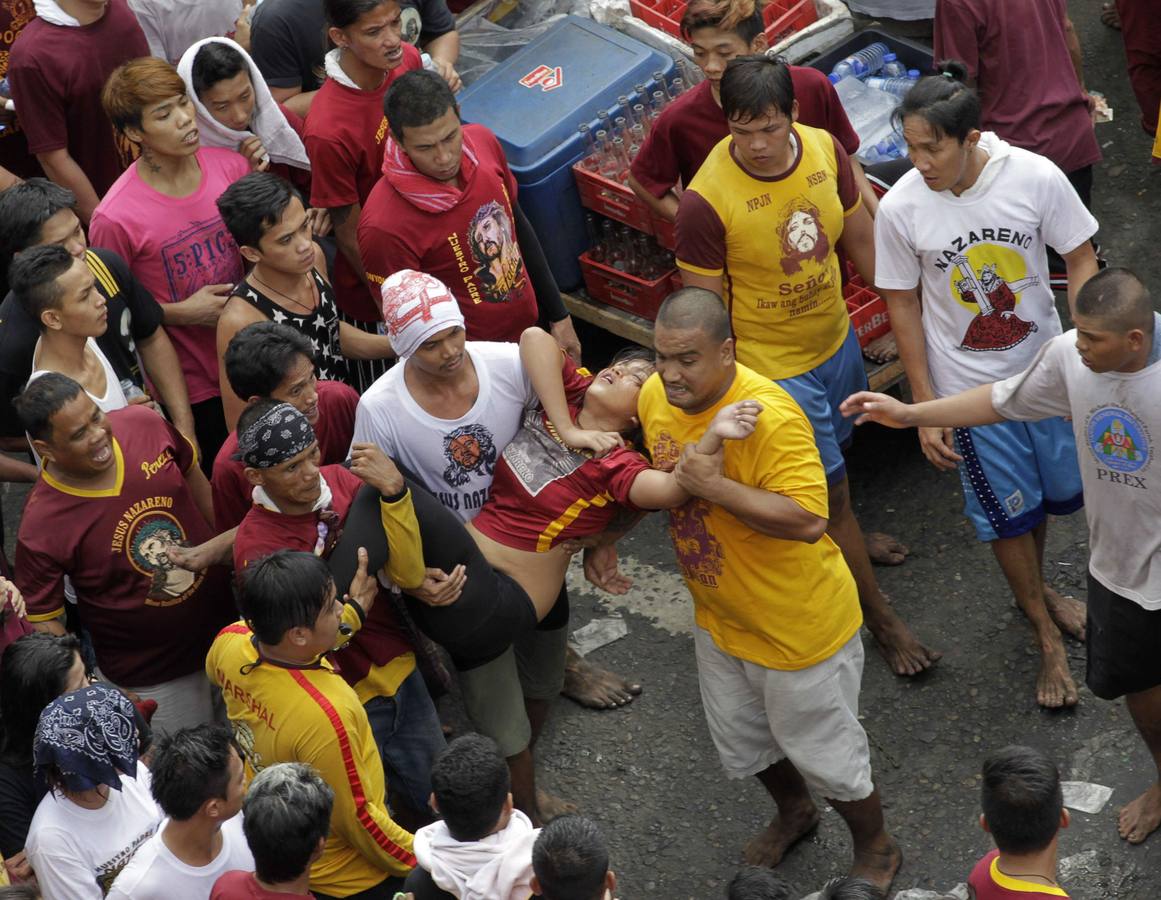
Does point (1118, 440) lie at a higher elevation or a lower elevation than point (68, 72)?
lower

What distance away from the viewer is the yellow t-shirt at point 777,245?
527cm

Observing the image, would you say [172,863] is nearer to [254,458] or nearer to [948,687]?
[254,458]

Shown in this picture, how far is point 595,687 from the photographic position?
19.0ft

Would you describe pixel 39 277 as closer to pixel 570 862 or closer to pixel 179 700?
pixel 179 700

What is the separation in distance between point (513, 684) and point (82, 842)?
1488 mm

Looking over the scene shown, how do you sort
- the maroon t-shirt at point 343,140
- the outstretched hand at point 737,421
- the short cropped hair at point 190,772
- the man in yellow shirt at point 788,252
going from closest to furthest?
the short cropped hair at point 190,772 < the outstretched hand at point 737,421 < the man in yellow shirt at point 788,252 < the maroon t-shirt at point 343,140

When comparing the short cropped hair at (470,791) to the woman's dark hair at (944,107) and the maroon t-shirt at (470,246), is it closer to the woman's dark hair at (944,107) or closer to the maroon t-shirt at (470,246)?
the maroon t-shirt at (470,246)

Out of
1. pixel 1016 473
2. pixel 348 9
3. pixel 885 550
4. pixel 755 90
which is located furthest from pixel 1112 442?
pixel 348 9

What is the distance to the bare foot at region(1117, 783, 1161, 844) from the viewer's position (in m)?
4.83

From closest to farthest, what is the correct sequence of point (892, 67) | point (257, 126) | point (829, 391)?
point (829, 391) → point (257, 126) → point (892, 67)

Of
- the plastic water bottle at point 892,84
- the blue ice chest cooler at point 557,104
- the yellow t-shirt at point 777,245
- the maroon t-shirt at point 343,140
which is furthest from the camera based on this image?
the plastic water bottle at point 892,84

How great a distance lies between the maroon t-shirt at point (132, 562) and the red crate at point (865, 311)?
272 cm

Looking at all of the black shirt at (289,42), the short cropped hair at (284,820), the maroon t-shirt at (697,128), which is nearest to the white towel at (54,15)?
the black shirt at (289,42)

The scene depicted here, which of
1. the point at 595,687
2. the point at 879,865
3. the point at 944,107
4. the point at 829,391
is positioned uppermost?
the point at 944,107
